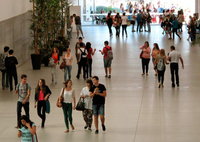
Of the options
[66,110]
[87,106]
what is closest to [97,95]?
[87,106]

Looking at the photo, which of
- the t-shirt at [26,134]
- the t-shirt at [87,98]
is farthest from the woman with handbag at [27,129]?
the t-shirt at [87,98]

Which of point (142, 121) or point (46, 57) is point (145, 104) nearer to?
point (142, 121)

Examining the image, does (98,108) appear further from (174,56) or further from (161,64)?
(174,56)

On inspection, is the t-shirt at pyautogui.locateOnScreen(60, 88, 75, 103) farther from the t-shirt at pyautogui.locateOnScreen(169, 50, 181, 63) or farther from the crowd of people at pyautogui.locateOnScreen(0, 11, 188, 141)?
the t-shirt at pyautogui.locateOnScreen(169, 50, 181, 63)

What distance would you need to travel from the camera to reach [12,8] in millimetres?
20188

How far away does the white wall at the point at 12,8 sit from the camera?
1864 cm

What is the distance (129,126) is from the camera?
36.9ft

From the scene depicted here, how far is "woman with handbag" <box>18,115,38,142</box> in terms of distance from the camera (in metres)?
7.90

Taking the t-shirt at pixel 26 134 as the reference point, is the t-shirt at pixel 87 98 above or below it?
above

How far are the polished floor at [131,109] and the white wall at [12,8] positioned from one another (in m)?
2.52

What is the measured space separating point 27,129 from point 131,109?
5.51 meters

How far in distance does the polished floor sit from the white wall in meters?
2.52

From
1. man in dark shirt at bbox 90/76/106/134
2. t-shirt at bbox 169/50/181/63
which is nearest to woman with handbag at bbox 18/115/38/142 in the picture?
man in dark shirt at bbox 90/76/106/134

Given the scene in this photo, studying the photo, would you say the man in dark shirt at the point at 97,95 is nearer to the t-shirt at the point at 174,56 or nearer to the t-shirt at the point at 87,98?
the t-shirt at the point at 87,98
